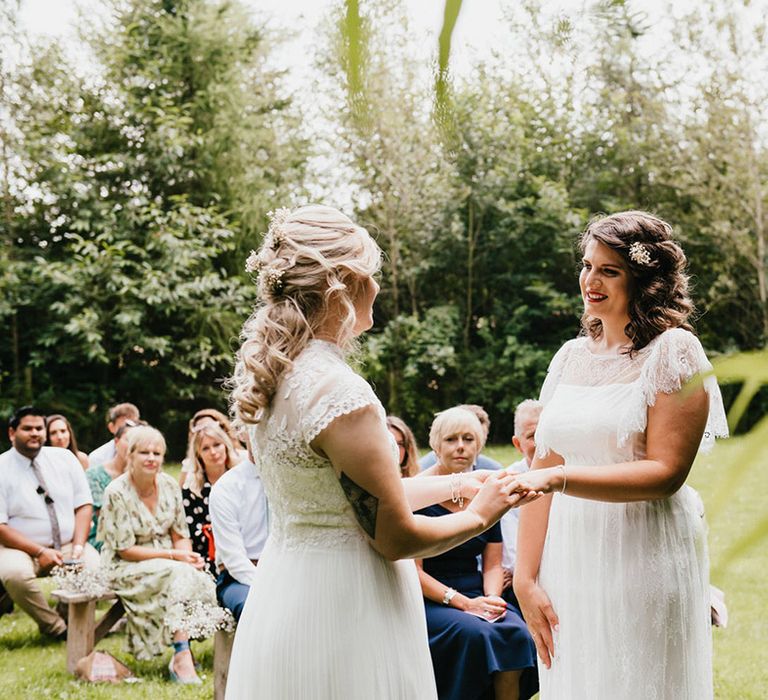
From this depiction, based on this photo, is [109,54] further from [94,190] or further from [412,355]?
[412,355]

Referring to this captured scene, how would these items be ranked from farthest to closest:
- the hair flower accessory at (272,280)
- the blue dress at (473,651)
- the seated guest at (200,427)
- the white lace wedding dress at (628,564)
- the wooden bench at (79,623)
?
the seated guest at (200,427), the wooden bench at (79,623), the blue dress at (473,651), the white lace wedding dress at (628,564), the hair flower accessory at (272,280)

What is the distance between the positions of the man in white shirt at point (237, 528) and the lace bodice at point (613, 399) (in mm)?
2952

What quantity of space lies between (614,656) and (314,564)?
3.02 ft

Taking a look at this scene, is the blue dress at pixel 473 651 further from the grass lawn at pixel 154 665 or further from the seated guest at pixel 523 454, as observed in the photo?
the grass lawn at pixel 154 665

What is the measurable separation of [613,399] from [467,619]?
7.39ft

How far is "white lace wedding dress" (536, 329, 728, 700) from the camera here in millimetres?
2412

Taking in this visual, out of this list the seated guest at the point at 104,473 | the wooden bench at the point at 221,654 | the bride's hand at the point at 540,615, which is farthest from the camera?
the seated guest at the point at 104,473

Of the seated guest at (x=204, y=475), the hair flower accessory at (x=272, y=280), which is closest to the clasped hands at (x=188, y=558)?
the seated guest at (x=204, y=475)

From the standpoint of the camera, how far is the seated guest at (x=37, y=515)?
6.52 m

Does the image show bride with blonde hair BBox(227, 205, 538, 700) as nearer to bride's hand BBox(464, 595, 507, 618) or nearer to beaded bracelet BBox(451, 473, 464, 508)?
beaded bracelet BBox(451, 473, 464, 508)

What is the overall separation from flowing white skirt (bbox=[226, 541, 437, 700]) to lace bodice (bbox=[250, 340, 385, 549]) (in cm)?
5

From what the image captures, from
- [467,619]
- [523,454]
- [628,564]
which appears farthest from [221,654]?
[628,564]

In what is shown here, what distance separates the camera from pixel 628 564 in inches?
97.3

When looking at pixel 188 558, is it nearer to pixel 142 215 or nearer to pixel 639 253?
pixel 639 253
